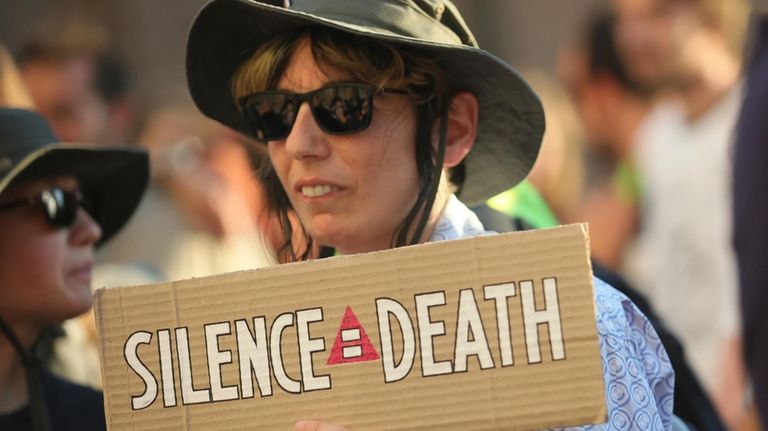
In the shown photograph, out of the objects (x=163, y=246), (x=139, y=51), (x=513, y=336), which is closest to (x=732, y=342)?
(x=163, y=246)

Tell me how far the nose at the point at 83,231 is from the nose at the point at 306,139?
118cm

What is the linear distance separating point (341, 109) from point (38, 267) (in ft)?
4.18

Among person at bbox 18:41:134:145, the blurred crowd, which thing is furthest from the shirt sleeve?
person at bbox 18:41:134:145

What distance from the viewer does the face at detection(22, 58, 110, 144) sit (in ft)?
23.7

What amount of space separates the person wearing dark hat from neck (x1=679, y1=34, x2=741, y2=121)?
3305mm

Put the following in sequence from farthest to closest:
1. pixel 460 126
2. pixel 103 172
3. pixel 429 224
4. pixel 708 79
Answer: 1. pixel 708 79
2. pixel 103 172
3. pixel 460 126
4. pixel 429 224

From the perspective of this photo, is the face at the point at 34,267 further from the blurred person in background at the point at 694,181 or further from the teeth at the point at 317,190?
the blurred person in background at the point at 694,181

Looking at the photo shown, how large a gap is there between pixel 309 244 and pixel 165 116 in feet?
17.1

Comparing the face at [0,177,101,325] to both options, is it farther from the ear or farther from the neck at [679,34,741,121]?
the neck at [679,34,741,121]

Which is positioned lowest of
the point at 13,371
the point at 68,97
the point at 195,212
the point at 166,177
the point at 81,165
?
the point at 13,371

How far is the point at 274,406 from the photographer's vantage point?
110 inches

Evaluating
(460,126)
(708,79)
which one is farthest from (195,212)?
(460,126)

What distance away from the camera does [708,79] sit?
261 inches

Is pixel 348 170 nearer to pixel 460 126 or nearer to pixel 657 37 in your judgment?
pixel 460 126
